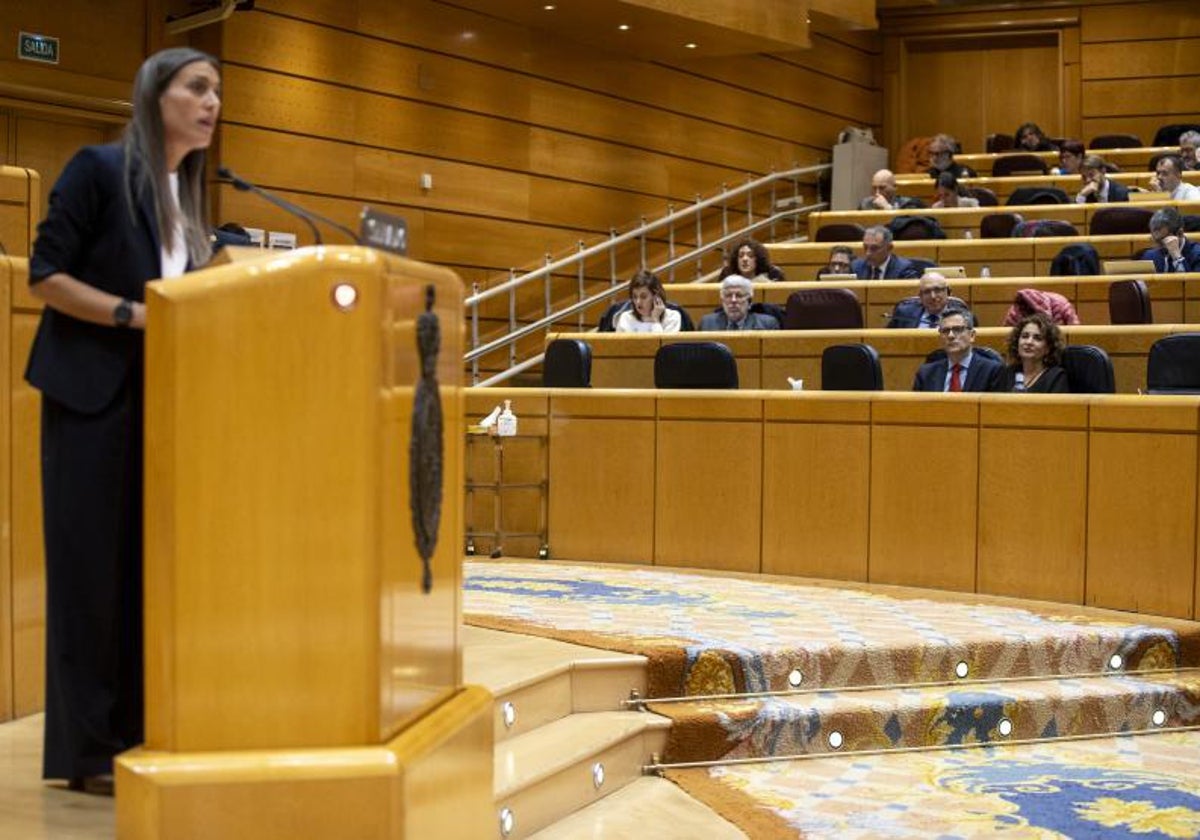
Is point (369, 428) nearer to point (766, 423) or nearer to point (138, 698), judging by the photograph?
point (138, 698)

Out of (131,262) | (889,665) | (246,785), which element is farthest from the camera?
(889,665)

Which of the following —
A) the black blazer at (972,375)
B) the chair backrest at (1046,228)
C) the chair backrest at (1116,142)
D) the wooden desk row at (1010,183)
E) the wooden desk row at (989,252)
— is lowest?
the black blazer at (972,375)

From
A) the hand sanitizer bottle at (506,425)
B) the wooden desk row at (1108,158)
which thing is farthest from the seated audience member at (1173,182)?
the hand sanitizer bottle at (506,425)

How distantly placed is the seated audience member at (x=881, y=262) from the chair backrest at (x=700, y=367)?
269 centimetres

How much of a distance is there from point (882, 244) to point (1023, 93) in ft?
24.4

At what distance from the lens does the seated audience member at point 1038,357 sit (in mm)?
5695

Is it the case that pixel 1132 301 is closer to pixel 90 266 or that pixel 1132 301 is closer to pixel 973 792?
pixel 973 792

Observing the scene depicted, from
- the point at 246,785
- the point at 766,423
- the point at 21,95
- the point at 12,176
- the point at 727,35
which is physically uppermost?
the point at 727,35

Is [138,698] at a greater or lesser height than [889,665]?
greater

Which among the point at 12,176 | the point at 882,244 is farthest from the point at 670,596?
the point at 882,244

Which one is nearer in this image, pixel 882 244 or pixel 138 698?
pixel 138 698

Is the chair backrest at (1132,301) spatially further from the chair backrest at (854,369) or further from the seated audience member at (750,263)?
the seated audience member at (750,263)

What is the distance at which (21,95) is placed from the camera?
313 inches

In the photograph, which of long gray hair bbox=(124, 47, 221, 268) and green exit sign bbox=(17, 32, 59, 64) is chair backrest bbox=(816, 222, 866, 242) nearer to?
green exit sign bbox=(17, 32, 59, 64)
